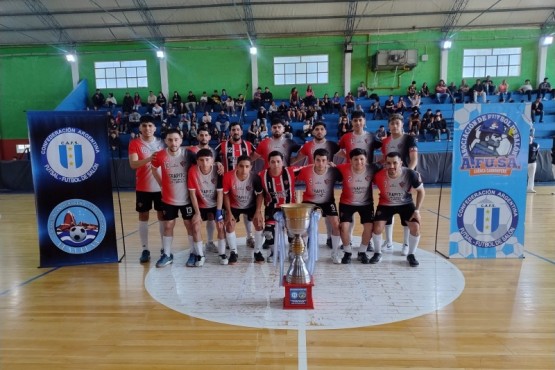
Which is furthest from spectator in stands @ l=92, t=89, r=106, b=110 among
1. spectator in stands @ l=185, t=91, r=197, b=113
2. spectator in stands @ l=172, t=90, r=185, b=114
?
spectator in stands @ l=185, t=91, r=197, b=113

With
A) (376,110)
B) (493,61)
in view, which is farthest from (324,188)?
(493,61)

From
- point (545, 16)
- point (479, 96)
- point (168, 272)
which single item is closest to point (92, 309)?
point (168, 272)

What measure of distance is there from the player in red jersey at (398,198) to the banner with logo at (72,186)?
10.4ft

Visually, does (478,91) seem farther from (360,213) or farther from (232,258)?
(232,258)

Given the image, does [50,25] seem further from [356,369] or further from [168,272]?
[356,369]

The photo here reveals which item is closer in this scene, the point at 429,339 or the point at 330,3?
the point at 429,339

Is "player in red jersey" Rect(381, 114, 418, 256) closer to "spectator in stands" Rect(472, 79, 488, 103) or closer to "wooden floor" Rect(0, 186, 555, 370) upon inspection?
"wooden floor" Rect(0, 186, 555, 370)

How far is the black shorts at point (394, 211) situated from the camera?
4387 mm

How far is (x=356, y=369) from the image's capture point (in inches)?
91.9

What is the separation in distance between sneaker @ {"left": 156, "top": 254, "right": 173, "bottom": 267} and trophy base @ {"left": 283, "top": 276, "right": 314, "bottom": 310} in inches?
73.3

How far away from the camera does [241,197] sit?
14.9 ft

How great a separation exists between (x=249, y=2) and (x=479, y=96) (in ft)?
35.6

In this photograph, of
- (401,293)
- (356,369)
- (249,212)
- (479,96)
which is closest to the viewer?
(356,369)

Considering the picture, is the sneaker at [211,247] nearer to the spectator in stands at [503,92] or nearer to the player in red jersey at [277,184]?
the player in red jersey at [277,184]
